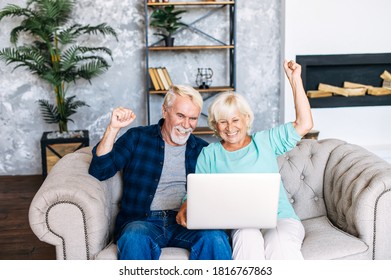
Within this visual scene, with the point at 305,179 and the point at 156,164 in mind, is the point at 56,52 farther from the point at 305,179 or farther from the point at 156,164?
the point at 305,179

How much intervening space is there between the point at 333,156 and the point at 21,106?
3.61 meters

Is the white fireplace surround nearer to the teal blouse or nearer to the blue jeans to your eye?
the teal blouse

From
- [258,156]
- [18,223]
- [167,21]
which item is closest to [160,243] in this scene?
[258,156]

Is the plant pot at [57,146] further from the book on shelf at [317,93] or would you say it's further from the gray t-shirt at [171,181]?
the gray t-shirt at [171,181]

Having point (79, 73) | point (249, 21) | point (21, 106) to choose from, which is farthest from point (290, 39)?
point (21, 106)

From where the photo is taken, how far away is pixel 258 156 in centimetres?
284

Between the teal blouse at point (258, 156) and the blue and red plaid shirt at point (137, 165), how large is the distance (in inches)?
4.3

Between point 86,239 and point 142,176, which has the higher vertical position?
point 142,176

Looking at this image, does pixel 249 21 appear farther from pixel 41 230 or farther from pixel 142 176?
pixel 41 230

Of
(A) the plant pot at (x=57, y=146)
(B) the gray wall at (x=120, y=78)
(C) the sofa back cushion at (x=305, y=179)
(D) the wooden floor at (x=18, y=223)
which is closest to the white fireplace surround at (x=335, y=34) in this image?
(B) the gray wall at (x=120, y=78)

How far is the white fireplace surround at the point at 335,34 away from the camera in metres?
5.69

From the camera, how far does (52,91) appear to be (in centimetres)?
585

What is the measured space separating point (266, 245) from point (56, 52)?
338 centimetres
